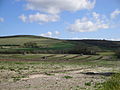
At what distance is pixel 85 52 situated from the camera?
A: 100438mm

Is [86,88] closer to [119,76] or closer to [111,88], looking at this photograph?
[119,76]

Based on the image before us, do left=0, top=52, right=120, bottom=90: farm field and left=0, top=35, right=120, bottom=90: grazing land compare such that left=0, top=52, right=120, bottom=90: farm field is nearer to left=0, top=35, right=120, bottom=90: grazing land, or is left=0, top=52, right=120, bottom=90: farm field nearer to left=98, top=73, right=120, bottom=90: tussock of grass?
left=0, top=35, right=120, bottom=90: grazing land

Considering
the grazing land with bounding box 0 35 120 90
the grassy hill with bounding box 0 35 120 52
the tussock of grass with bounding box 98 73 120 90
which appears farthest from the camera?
the grassy hill with bounding box 0 35 120 52

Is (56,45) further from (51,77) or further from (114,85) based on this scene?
(114,85)

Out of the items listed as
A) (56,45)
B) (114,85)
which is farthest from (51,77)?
(56,45)

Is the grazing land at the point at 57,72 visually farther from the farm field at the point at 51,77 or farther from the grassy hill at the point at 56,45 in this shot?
the grassy hill at the point at 56,45

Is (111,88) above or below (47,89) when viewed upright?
above

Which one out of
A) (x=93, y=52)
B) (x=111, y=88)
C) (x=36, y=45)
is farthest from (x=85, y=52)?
(x=111, y=88)

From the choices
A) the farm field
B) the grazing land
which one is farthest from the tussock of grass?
the farm field

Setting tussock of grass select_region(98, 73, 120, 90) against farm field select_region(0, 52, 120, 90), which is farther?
farm field select_region(0, 52, 120, 90)

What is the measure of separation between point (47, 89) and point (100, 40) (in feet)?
405

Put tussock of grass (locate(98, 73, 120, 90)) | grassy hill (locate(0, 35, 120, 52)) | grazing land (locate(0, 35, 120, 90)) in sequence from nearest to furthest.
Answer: tussock of grass (locate(98, 73, 120, 90))
grazing land (locate(0, 35, 120, 90))
grassy hill (locate(0, 35, 120, 52))

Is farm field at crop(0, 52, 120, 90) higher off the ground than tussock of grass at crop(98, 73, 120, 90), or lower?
lower

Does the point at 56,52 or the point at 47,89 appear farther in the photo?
the point at 56,52
